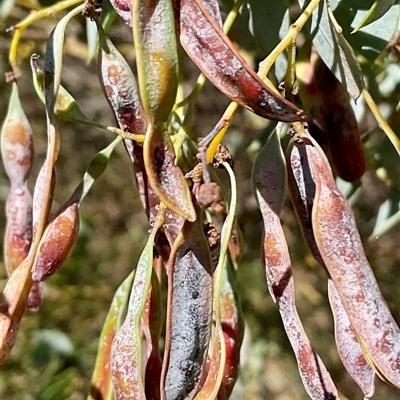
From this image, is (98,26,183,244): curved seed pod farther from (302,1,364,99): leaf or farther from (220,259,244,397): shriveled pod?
(302,1,364,99): leaf

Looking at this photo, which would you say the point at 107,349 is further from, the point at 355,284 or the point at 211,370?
the point at 355,284

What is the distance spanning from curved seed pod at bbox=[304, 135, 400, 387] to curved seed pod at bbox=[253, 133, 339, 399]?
0.05 meters

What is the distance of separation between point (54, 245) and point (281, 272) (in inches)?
8.2

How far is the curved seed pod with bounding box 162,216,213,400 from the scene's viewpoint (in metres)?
0.58

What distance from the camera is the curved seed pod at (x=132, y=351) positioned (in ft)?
1.95

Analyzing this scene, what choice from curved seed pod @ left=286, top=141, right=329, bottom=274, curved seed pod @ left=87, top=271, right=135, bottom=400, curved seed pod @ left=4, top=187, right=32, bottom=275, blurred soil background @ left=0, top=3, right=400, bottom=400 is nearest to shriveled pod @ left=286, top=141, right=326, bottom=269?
curved seed pod @ left=286, top=141, right=329, bottom=274

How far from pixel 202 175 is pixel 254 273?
122 centimetres

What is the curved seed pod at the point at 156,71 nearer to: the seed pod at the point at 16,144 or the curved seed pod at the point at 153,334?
the curved seed pod at the point at 153,334

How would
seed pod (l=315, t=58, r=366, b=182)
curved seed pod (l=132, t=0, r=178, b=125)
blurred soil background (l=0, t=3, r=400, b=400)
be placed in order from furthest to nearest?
blurred soil background (l=0, t=3, r=400, b=400), seed pod (l=315, t=58, r=366, b=182), curved seed pod (l=132, t=0, r=178, b=125)

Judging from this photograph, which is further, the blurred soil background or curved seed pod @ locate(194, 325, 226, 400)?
the blurred soil background

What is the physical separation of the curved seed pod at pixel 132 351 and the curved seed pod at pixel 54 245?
10cm

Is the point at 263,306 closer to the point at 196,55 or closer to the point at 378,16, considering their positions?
the point at 378,16

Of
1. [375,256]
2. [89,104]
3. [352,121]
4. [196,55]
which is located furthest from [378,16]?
[89,104]

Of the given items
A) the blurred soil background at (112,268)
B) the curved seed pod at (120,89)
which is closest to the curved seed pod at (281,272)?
the curved seed pod at (120,89)
